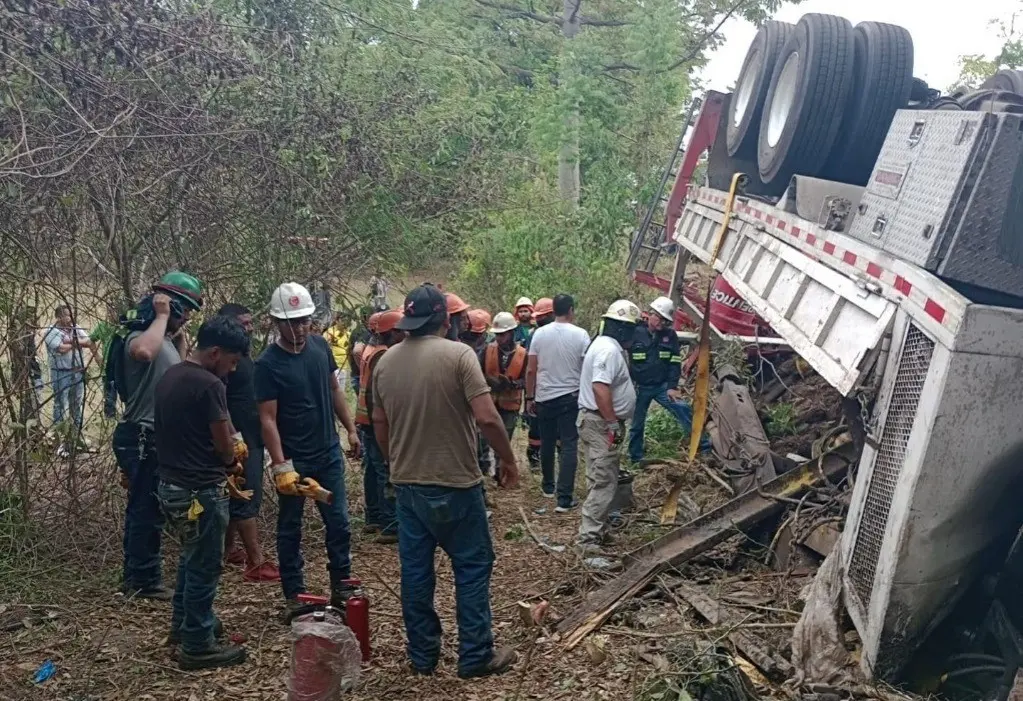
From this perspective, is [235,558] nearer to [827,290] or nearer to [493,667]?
[493,667]

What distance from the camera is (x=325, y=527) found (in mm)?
4871

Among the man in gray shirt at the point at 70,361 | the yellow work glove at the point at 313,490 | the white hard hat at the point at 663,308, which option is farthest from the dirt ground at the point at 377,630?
the white hard hat at the point at 663,308

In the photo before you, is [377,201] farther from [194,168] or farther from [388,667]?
[388,667]

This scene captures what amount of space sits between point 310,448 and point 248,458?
60cm

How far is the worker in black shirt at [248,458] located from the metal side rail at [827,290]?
2829 millimetres

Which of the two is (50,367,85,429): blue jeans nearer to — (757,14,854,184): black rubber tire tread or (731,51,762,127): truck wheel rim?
(757,14,854,184): black rubber tire tread

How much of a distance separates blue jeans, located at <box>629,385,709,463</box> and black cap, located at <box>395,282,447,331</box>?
467cm

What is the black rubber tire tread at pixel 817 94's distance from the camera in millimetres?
5234

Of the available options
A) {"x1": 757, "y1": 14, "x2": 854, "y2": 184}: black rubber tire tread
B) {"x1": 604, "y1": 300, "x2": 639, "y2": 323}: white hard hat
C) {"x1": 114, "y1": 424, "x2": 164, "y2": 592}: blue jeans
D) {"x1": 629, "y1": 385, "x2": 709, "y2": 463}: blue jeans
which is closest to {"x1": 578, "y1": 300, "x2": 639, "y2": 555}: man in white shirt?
{"x1": 604, "y1": 300, "x2": 639, "y2": 323}: white hard hat

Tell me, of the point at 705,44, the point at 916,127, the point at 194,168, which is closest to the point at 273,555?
the point at 194,168

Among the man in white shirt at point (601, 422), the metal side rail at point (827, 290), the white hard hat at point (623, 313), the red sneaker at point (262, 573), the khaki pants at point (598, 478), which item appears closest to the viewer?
the metal side rail at point (827, 290)

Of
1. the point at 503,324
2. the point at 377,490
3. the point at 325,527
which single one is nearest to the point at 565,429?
the point at 503,324

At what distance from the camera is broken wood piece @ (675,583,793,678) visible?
3770 mm

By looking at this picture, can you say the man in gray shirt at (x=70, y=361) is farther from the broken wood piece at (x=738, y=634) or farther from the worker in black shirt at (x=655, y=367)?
the worker in black shirt at (x=655, y=367)
